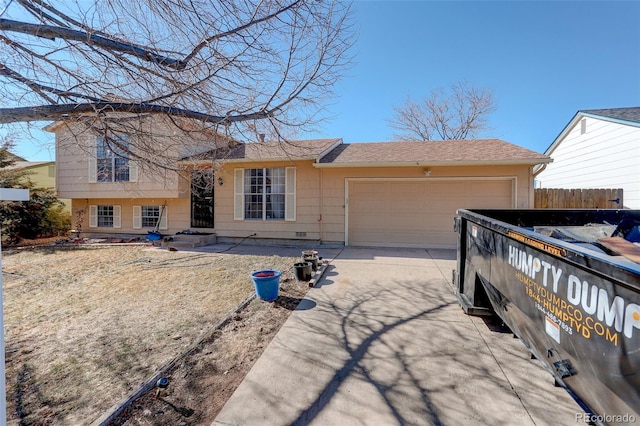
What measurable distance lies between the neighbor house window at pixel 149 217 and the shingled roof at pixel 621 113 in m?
16.4

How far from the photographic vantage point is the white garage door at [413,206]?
8.45 m

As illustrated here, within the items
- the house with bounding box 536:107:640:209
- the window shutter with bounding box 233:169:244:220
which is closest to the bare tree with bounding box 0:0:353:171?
the window shutter with bounding box 233:169:244:220

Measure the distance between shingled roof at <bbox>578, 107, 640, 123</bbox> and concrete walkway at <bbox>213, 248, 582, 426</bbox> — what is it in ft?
33.1

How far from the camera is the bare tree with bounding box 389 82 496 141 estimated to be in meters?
19.9

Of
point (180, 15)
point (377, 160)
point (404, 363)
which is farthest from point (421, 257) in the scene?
point (180, 15)

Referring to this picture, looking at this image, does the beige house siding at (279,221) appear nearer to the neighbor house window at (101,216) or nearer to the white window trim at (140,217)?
the white window trim at (140,217)

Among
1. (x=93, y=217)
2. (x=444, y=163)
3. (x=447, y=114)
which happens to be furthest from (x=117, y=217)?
(x=447, y=114)

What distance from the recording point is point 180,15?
11.2ft

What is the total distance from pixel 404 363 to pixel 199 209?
9.72 m

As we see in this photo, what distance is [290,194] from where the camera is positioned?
948 centimetres

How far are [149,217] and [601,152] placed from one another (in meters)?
17.3

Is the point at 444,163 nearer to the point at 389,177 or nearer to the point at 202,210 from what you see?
the point at 389,177

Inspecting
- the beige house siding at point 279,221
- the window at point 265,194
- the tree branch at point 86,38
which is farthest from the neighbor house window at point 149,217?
the tree branch at point 86,38

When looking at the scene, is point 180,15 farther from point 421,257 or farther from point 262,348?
point 421,257
